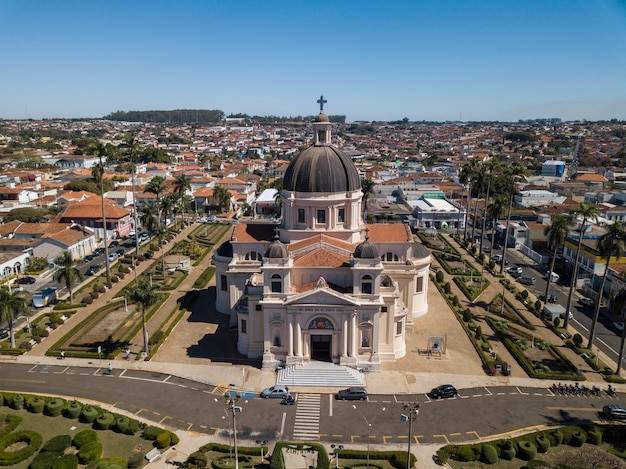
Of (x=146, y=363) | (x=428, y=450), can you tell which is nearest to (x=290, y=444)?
(x=428, y=450)

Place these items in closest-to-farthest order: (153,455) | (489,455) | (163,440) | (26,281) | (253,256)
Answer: (489,455)
(153,455)
(163,440)
(253,256)
(26,281)

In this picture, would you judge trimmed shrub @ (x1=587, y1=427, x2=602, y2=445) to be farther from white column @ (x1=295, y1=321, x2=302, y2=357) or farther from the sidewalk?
white column @ (x1=295, y1=321, x2=302, y2=357)

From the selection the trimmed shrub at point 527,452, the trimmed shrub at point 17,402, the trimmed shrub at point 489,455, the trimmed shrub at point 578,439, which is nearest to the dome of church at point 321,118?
the trimmed shrub at point 489,455

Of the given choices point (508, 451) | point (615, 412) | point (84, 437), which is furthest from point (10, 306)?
point (615, 412)

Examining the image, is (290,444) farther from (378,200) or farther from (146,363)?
(378,200)

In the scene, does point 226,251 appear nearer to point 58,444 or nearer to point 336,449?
point 58,444

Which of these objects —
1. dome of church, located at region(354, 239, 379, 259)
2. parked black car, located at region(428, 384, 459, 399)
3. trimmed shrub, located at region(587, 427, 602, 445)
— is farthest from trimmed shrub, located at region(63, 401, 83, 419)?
trimmed shrub, located at region(587, 427, 602, 445)
